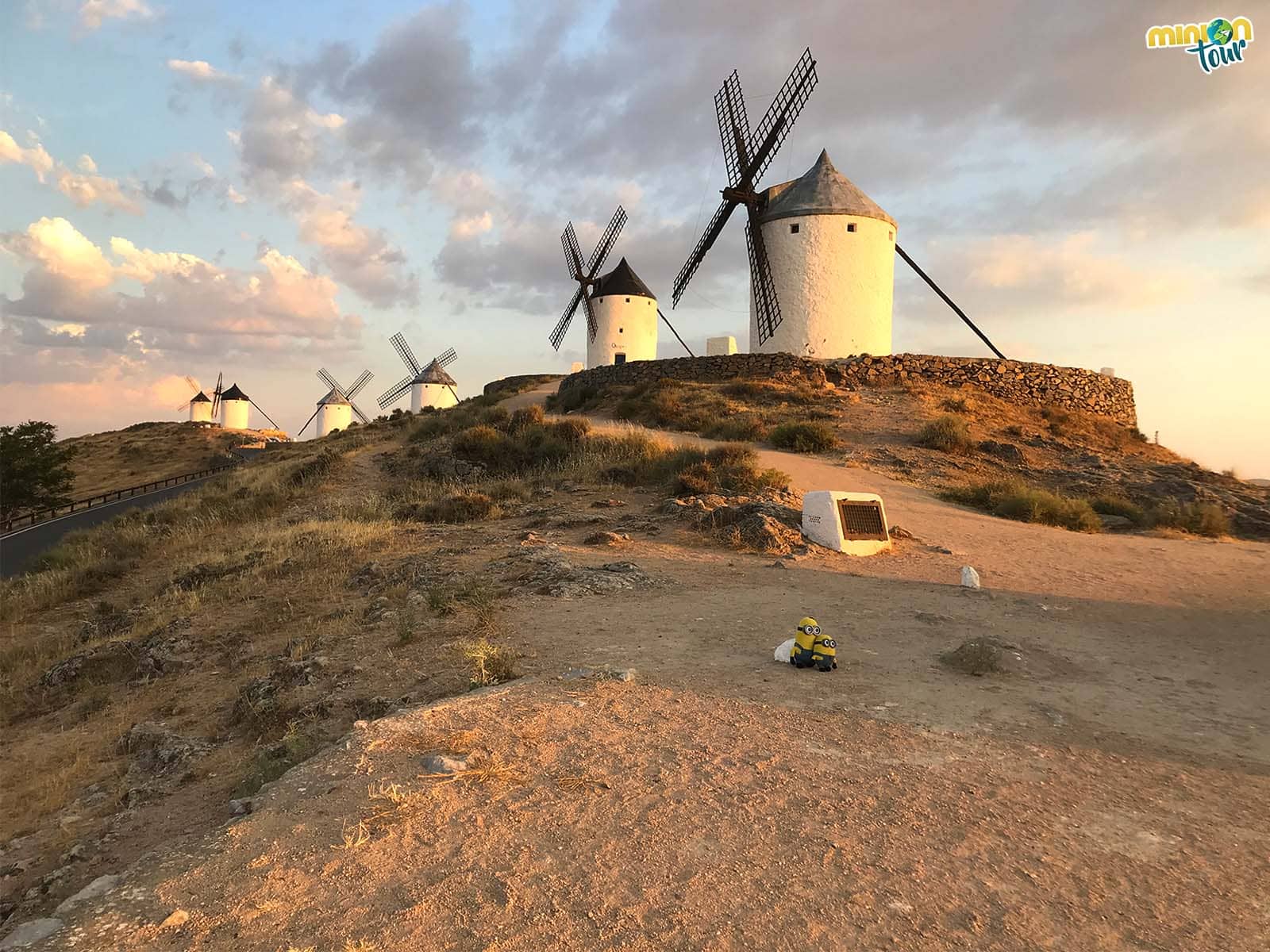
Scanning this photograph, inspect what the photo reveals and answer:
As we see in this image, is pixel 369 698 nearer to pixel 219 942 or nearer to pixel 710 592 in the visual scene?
pixel 219 942

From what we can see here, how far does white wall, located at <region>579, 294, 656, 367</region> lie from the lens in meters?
40.8

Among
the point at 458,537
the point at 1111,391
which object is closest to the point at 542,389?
the point at 1111,391

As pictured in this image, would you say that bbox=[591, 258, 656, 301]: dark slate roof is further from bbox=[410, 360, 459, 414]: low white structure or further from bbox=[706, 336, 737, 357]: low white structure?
bbox=[410, 360, 459, 414]: low white structure

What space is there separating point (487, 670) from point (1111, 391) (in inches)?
1041

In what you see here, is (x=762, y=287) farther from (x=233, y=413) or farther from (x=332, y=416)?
(x=233, y=413)

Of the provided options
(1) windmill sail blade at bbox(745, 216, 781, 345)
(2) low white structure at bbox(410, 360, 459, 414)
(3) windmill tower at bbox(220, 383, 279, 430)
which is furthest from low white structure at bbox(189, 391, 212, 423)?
(1) windmill sail blade at bbox(745, 216, 781, 345)

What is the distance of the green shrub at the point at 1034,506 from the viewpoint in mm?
13328

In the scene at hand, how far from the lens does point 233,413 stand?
73.2m

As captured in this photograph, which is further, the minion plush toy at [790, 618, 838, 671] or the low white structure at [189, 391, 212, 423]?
the low white structure at [189, 391, 212, 423]

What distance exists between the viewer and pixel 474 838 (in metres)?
3.17

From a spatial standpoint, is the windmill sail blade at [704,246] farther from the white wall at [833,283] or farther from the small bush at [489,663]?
the small bush at [489,663]

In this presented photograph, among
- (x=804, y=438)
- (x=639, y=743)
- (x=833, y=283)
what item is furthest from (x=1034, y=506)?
(x=833, y=283)

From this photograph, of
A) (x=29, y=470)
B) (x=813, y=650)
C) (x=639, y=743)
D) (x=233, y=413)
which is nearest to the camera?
(x=639, y=743)

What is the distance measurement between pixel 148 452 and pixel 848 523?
193 ft
